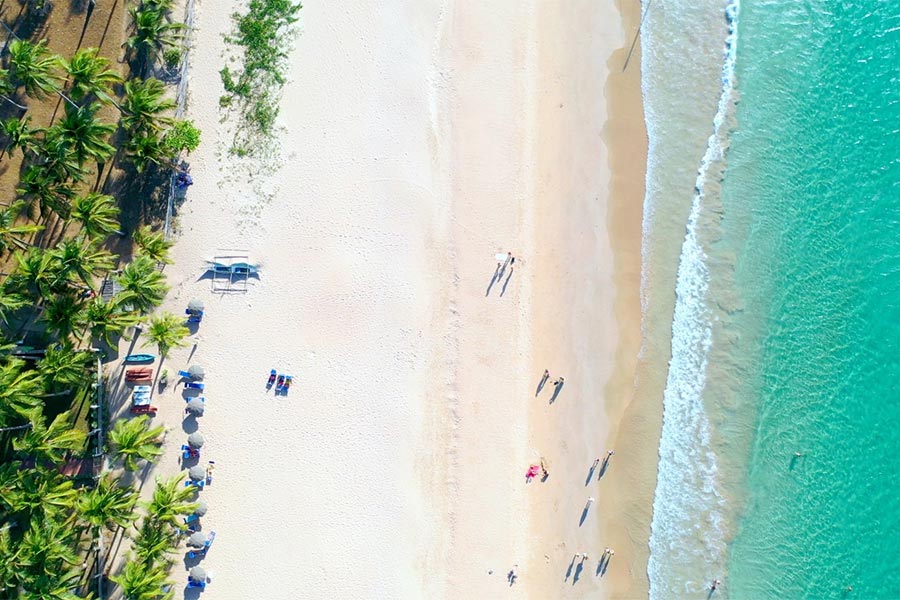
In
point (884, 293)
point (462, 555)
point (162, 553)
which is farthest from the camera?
point (884, 293)

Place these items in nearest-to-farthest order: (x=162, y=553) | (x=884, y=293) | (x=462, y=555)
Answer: (x=162, y=553) → (x=462, y=555) → (x=884, y=293)

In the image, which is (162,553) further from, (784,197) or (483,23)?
(784,197)

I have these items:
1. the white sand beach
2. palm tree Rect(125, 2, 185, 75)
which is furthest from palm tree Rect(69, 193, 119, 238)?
palm tree Rect(125, 2, 185, 75)

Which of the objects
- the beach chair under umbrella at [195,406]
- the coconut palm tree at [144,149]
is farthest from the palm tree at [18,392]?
the coconut palm tree at [144,149]

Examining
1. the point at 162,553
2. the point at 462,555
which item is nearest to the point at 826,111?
the point at 462,555

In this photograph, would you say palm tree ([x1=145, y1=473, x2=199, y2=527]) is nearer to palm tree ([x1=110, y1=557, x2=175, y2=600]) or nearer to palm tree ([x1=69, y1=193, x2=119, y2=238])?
palm tree ([x1=110, y1=557, x2=175, y2=600])

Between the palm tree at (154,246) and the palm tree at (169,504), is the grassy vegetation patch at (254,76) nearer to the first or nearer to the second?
the palm tree at (154,246)

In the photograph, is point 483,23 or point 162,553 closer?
point 162,553

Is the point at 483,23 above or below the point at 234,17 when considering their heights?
above
